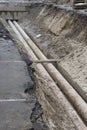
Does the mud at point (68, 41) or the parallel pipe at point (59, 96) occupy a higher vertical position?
the parallel pipe at point (59, 96)

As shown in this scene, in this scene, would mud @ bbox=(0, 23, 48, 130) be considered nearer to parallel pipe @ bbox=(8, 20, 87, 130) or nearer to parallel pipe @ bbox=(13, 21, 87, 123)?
parallel pipe @ bbox=(8, 20, 87, 130)

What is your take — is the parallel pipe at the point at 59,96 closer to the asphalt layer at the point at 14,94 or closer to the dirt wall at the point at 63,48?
the dirt wall at the point at 63,48

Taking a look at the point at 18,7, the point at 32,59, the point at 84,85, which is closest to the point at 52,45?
the point at 32,59

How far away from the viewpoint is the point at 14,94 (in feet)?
28.8

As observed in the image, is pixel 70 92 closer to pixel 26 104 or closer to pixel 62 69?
pixel 26 104

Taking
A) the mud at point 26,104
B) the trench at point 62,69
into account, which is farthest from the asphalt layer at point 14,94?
the trench at point 62,69

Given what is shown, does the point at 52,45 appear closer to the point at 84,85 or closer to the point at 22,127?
the point at 84,85

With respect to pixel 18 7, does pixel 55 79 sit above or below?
above

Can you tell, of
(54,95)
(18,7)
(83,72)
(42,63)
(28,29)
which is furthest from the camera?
(18,7)

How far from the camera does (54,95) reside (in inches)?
352

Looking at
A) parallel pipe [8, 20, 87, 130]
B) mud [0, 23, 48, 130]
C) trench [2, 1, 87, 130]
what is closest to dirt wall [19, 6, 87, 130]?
trench [2, 1, 87, 130]

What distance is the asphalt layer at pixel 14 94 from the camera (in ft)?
23.5

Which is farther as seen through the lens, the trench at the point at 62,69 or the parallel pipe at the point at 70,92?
the parallel pipe at the point at 70,92

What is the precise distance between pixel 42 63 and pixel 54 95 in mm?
3252
